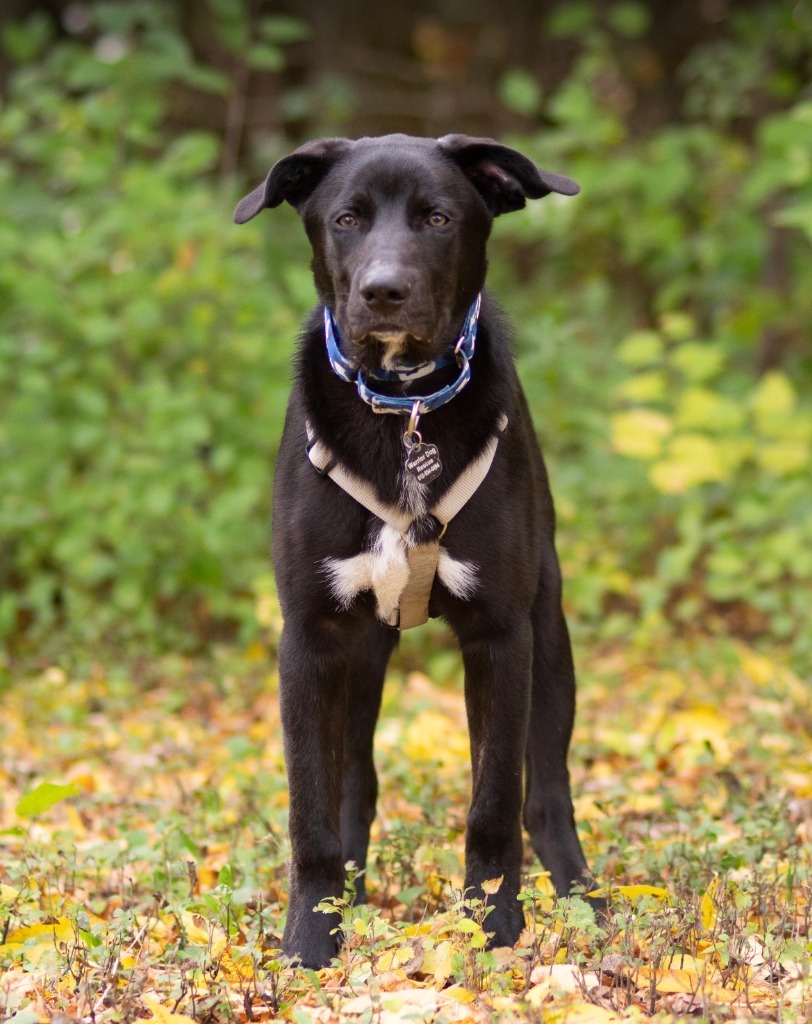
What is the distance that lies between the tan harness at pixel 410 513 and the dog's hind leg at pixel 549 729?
52cm

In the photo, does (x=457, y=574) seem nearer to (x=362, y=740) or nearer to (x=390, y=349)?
(x=390, y=349)

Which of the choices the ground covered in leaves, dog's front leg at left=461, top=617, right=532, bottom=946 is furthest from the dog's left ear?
the ground covered in leaves

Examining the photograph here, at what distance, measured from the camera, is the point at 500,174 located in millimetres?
3166

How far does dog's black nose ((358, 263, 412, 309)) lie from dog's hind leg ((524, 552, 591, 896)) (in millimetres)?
952

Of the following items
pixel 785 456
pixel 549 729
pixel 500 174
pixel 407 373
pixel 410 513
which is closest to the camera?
pixel 410 513

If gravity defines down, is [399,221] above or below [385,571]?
above

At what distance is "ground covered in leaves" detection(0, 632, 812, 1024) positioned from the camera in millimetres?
2436

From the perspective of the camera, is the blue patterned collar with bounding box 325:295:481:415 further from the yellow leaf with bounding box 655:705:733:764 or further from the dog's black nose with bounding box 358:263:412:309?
the yellow leaf with bounding box 655:705:733:764

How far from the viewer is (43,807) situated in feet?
10.4

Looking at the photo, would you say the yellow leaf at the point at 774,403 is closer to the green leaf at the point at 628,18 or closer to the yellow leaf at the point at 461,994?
the green leaf at the point at 628,18

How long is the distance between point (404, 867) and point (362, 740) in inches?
15.5

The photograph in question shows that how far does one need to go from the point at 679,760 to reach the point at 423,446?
198 centimetres

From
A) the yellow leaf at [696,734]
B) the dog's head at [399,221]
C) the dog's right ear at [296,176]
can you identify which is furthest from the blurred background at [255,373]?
the dog's head at [399,221]

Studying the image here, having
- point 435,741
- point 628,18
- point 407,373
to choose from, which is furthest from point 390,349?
point 628,18
